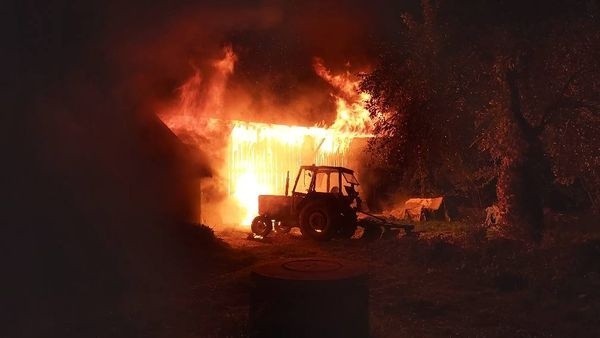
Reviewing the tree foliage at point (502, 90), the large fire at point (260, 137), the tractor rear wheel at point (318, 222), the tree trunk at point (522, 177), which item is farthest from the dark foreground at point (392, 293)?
the large fire at point (260, 137)

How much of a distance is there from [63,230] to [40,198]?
2.50ft

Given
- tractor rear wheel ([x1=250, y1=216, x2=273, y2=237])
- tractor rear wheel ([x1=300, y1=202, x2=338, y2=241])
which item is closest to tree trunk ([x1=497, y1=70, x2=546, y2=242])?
tractor rear wheel ([x1=300, y1=202, x2=338, y2=241])

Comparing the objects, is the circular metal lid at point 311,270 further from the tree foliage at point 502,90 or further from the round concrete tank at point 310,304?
the tree foliage at point 502,90

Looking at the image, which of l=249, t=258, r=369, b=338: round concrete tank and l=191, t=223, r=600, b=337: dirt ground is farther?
l=191, t=223, r=600, b=337: dirt ground

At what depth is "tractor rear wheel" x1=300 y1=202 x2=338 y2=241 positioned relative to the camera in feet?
46.8

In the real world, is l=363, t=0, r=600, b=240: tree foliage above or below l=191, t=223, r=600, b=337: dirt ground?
above

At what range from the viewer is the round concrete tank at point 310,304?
5348mm

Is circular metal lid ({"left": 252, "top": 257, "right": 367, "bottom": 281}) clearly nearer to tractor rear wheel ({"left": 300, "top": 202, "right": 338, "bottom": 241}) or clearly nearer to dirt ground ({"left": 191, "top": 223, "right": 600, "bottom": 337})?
dirt ground ({"left": 191, "top": 223, "right": 600, "bottom": 337})

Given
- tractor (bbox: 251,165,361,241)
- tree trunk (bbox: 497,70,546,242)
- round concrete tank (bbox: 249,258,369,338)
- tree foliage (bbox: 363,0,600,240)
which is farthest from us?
tractor (bbox: 251,165,361,241)

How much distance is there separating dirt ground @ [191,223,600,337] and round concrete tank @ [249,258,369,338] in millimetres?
850

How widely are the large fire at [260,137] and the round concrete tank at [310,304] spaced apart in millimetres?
13563

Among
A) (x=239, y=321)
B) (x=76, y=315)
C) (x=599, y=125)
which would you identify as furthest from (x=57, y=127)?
(x=599, y=125)

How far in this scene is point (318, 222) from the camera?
14.6 metres

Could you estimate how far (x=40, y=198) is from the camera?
983cm
